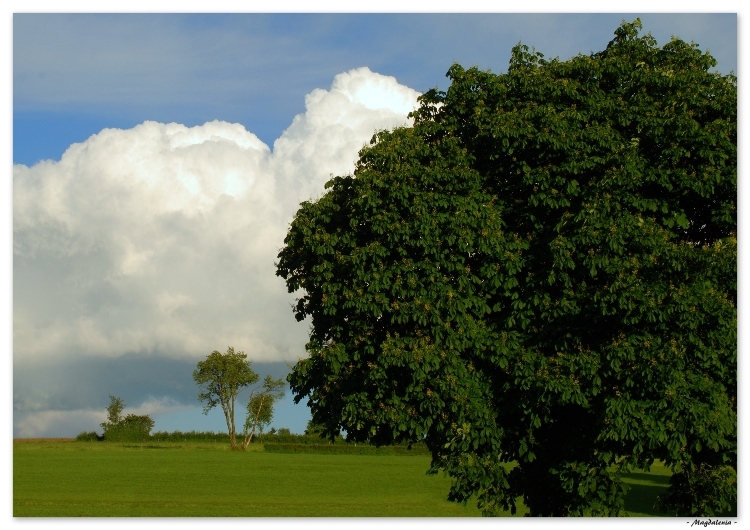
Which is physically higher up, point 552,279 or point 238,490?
point 552,279

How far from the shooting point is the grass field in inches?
1409

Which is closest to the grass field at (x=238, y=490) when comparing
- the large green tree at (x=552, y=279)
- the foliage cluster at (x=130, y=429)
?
the large green tree at (x=552, y=279)

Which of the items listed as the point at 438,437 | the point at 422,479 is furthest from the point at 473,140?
the point at 422,479

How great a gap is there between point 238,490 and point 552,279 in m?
34.7

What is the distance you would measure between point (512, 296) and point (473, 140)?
4.32 m

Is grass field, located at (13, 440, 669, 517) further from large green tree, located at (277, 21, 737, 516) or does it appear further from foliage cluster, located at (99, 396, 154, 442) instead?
foliage cluster, located at (99, 396, 154, 442)

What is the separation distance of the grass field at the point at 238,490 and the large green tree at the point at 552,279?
1653 centimetres

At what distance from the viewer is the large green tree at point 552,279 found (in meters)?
17.2

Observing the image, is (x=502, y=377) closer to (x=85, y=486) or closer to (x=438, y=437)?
(x=438, y=437)

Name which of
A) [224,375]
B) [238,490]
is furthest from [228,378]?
[238,490]

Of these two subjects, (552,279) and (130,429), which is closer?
(552,279)

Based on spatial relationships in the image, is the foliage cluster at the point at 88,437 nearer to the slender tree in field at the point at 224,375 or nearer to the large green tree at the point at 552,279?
the slender tree in field at the point at 224,375

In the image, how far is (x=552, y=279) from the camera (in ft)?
59.6

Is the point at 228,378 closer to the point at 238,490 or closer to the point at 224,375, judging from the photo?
the point at 224,375
